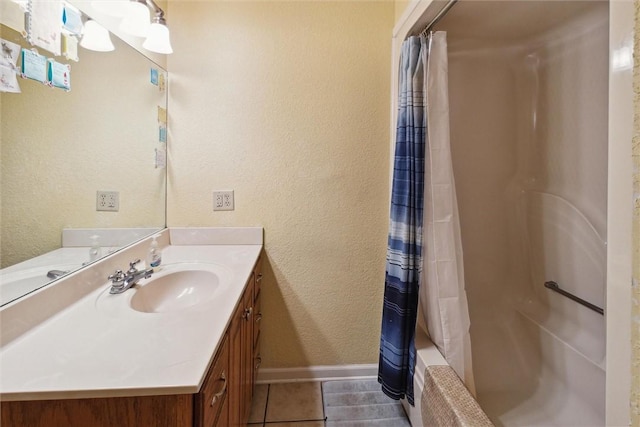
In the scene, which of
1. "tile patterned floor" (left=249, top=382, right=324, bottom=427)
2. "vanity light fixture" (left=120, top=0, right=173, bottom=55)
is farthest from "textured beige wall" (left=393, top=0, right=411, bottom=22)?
"tile patterned floor" (left=249, top=382, right=324, bottom=427)

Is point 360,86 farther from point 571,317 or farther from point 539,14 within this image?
point 571,317

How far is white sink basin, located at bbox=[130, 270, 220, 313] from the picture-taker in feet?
3.56

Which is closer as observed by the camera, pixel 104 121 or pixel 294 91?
pixel 104 121

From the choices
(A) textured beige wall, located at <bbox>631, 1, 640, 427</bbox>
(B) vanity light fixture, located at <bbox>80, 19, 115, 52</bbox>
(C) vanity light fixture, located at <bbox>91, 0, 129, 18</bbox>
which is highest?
(C) vanity light fixture, located at <bbox>91, 0, 129, 18</bbox>

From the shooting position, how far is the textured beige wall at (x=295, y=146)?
1.57m

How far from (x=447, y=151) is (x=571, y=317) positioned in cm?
116

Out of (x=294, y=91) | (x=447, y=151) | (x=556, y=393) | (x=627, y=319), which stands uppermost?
(x=294, y=91)

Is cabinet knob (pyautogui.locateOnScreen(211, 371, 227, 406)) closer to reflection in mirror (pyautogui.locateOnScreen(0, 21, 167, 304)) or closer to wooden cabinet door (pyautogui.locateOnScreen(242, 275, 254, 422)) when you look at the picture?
wooden cabinet door (pyautogui.locateOnScreen(242, 275, 254, 422))

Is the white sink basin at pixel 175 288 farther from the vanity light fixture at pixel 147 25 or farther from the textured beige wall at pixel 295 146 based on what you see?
the vanity light fixture at pixel 147 25

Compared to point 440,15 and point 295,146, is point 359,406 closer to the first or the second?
point 295,146

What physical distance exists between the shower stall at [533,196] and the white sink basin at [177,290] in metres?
1.44

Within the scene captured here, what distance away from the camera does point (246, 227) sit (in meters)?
1.62

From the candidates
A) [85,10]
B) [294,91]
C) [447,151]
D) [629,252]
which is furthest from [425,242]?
[85,10]

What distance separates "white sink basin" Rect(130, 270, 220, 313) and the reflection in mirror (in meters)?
0.25
